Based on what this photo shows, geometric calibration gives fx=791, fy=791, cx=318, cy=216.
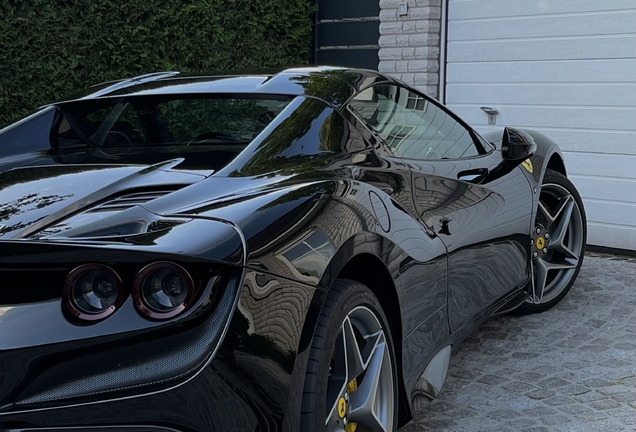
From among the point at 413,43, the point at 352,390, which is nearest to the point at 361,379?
the point at 352,390

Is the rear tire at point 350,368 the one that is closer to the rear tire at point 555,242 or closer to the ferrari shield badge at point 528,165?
the ferrari shield badge at point 528,165

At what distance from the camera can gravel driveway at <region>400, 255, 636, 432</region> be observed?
3.38 meters

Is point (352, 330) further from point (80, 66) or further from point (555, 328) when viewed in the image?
point (80, 66)

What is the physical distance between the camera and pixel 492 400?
11.8 ft

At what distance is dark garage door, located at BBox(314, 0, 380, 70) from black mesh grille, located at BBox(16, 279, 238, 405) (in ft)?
25.5

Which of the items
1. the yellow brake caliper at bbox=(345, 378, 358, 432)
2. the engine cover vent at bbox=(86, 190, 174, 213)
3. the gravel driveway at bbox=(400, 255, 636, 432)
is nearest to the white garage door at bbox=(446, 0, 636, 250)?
the gravel driveway at bbox=(400, 255, 636, 432)

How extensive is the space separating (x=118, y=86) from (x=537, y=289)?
9.06ft

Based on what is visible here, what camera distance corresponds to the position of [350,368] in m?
2.50

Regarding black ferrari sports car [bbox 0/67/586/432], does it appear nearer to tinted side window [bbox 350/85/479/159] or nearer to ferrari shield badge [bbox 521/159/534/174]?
tinted side window [bbox 350/85/479/159]

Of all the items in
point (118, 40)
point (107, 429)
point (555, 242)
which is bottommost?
point (555, 242)

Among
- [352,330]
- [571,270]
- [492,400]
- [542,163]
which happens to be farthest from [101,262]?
[571,270]

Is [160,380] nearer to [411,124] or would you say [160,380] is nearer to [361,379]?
[361,379]

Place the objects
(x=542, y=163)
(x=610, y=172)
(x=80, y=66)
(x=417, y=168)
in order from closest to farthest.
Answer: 1. (x=417, y=168)
2. (x=542, y=163)
3. (x=610, y=172)
4. (x=80, y=66)

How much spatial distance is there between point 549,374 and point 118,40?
5.68 meters
